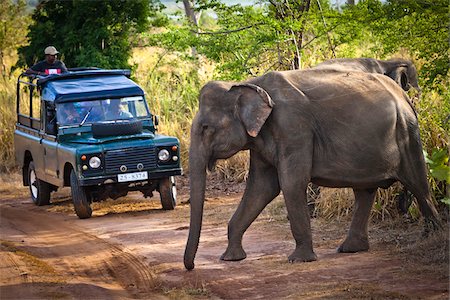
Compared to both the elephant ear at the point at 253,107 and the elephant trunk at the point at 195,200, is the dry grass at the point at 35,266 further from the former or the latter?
the elephant ear at the point at 253,107

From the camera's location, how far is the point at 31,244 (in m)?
14.0

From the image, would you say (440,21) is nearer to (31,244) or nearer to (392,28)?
(392,28)

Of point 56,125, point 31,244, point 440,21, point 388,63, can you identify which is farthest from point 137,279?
point 56,125

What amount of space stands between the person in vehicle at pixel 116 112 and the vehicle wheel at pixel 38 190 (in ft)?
6.31

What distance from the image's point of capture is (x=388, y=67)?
13.3 m

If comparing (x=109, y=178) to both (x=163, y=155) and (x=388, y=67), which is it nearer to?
(x=163, y=155)

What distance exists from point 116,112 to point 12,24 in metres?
16.5

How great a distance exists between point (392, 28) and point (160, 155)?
4.27 metres

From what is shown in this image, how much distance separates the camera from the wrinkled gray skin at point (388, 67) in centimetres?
1295

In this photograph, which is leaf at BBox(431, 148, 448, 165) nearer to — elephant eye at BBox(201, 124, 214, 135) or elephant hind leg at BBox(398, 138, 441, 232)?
elephant hind leg at BBox(398, 138, 441, 232)

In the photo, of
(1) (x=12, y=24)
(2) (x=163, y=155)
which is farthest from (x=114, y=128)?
(1) (x=12, y=24)

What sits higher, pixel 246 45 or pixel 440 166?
pixel 246 45

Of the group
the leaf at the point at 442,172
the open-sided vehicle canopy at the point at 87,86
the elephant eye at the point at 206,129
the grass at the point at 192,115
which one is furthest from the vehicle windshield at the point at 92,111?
the leaf at the point at 442,172

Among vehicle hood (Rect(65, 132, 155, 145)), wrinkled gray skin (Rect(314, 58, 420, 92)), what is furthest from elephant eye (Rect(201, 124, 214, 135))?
vehicle hood (Rect(65, 132, 155, 145))
